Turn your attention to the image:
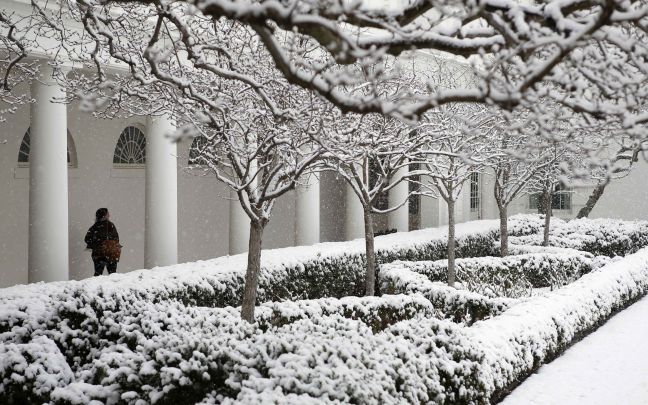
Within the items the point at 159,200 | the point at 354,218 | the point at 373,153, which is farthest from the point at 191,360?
the point at 354,218

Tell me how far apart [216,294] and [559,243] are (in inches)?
491

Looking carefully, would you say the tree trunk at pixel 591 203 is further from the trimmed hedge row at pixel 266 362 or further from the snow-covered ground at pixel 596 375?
the trimmed hedge row at pixel 266 362

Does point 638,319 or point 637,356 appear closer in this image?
point 637,356

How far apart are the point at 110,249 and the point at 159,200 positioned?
4.78 feet

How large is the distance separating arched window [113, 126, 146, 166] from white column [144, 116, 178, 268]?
3.64 m

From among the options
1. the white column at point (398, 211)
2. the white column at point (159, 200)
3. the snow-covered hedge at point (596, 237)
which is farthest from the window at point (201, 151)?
the snow-covered hedge at point (596, 237)

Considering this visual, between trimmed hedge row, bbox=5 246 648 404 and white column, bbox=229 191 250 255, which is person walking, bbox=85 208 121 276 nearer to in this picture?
white column, bbox=229 191 250 255

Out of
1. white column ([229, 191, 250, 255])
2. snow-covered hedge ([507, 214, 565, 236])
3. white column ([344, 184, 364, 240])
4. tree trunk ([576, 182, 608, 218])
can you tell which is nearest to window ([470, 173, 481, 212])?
snow-covered hedge ([507, 214, 565, 236])

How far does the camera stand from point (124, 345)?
19.1ft

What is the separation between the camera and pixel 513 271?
15031 millimetres

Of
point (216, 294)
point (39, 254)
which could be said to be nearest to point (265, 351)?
point (216, 294)

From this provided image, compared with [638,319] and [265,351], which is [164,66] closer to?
[265,351]

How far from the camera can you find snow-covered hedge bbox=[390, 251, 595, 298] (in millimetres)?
13953

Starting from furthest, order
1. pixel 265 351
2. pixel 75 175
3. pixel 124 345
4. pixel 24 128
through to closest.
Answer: pixel 75 175 → pixel 24 128 → pixel 124 345 → pixel 265 351
